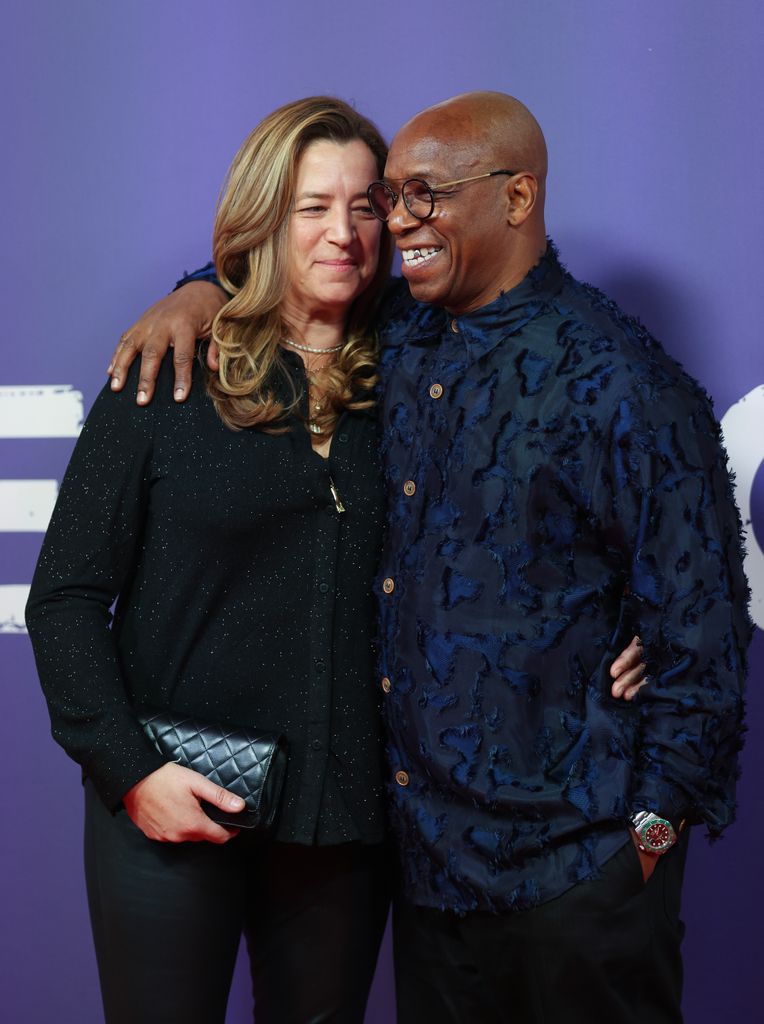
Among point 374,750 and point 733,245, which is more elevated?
point 733,245

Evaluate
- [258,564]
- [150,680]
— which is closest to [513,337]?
[258,564]

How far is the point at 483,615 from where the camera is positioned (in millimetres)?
1705

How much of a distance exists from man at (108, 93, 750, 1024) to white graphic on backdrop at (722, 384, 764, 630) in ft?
1.86

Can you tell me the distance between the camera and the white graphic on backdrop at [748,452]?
7.38ft

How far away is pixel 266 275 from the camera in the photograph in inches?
75.6

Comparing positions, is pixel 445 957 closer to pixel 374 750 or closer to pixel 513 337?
pixel 374 750

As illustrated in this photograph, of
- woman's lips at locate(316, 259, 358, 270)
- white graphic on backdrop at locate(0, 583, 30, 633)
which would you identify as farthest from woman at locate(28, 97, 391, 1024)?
white graphic on backdrop at locate(0, 583, 30, 633)

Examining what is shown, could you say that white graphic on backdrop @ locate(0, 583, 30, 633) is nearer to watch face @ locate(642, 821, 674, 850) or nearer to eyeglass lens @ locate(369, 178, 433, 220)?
eyeglass lens @ locate(369, 178, 433, 220)

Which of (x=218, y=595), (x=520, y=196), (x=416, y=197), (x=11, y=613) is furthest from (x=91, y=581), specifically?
(x=11, y=613)

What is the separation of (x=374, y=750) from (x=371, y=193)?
0.83 m

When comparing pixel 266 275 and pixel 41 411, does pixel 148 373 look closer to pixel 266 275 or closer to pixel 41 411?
pixel 266 275

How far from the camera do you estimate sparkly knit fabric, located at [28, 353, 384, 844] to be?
5.93 feet

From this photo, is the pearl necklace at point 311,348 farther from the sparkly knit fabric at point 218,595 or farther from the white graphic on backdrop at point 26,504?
the white graphic on backdrop at point 26,504

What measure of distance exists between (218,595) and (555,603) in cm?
50
